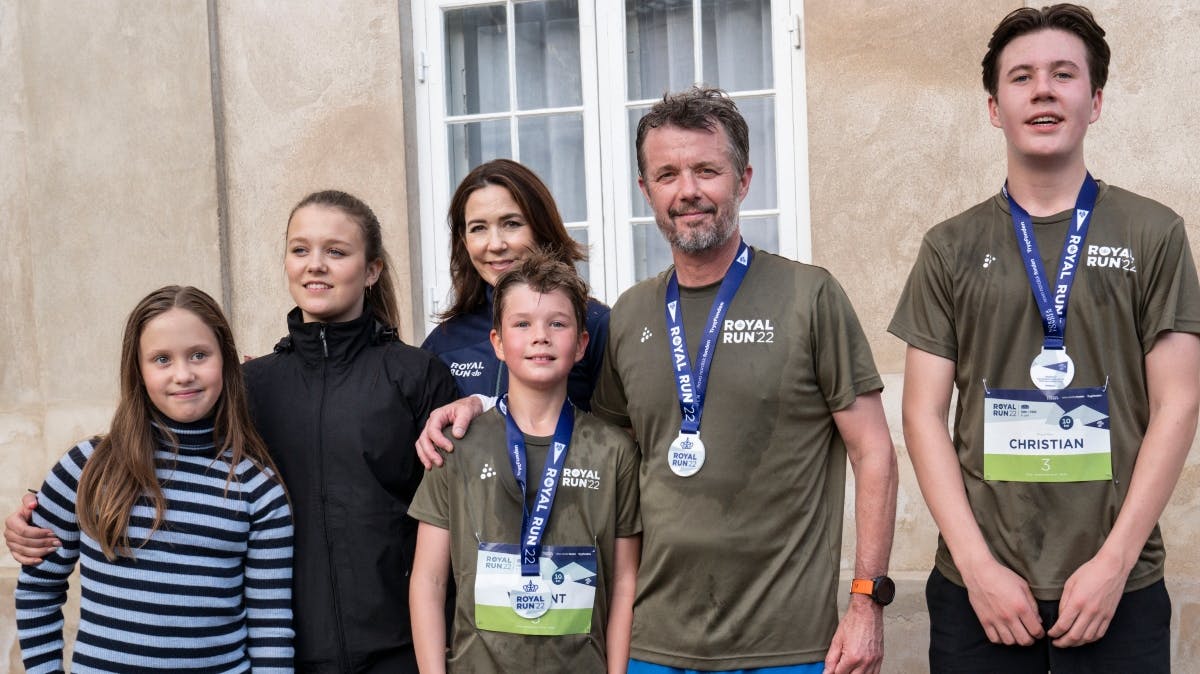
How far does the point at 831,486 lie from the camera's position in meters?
2.74

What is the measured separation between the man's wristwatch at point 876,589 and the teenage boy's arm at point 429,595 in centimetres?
95

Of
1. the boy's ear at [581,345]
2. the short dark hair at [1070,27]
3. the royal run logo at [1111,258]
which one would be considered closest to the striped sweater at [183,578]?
the boy's ear at [581,345]

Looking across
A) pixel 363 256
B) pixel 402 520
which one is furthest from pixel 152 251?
pixel 402 520

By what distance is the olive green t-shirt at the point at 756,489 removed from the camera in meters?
2.61

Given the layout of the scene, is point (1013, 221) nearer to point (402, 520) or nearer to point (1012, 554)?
point (1012, 554)

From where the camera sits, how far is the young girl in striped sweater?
2.83 m

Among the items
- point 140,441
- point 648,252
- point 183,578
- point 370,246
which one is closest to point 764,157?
point 648,252

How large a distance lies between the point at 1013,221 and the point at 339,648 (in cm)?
188

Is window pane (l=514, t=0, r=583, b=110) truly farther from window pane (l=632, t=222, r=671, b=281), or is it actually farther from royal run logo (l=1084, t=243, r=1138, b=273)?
royal run logo (l=1084, t=243, r=1138, b=273)

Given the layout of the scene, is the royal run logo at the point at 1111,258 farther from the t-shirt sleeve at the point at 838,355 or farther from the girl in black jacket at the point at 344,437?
the girl in black jacket at the point at 344,437

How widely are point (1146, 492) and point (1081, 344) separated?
340 mm

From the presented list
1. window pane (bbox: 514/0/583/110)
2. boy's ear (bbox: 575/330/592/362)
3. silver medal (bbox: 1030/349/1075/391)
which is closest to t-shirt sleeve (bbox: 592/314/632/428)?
boy's ear (bbox: 575/330/592/362)

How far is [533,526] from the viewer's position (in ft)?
8.82

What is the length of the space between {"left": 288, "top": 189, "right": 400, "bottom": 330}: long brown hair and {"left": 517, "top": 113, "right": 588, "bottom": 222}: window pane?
7.94ft
